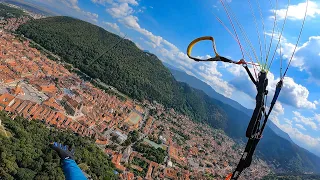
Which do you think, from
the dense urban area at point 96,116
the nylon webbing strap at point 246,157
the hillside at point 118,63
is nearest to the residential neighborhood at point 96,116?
the dense urban area at point 96,116

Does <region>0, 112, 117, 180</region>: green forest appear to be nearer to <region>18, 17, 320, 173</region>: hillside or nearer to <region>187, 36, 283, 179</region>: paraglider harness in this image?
<region>187, 36, 283, 179</region>: paraglider harness

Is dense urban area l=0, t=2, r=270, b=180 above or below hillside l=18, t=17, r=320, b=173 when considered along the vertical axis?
below

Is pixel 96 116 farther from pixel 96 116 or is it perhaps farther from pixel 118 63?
pixel 118 63

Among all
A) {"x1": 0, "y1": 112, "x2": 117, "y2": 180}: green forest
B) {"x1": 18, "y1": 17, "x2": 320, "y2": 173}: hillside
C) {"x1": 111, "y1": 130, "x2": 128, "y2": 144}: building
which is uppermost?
{"x1": 18, "y1": 17, "x2": 320, "y2": 173}: hillside

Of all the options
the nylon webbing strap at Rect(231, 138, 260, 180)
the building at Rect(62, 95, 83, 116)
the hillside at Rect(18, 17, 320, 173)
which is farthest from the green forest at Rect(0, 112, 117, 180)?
the hillside at Rect(18, 17, 320, 173)

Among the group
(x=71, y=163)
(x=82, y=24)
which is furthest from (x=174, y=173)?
(x=82, y=24)

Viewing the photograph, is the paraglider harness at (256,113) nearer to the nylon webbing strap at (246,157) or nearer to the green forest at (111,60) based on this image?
the nylon webbing strap at (246,157)

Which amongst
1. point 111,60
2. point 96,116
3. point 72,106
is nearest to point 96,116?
point 96,116
